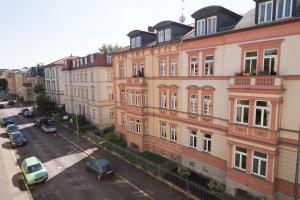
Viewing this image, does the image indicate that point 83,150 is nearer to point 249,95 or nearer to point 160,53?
point 160,53

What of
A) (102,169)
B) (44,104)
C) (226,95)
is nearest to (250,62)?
(226,95)

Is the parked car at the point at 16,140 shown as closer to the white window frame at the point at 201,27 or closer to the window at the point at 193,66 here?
the window at the point at 193,66

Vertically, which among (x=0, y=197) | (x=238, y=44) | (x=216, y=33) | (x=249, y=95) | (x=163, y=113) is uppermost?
(x=216, y=33)

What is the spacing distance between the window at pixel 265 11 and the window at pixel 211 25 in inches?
147

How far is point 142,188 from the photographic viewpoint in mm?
18938

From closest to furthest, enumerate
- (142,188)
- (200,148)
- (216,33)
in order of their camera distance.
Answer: (216,33) < (142,188) < (200,148)

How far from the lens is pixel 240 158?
16562mm

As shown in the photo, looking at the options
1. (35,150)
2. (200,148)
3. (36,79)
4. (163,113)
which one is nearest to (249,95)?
(200,148)

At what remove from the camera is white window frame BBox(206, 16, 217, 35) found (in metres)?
18.4

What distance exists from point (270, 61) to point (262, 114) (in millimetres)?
3826

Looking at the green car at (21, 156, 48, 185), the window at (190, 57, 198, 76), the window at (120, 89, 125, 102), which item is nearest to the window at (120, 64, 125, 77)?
the window at (120, 89, 125, 102)

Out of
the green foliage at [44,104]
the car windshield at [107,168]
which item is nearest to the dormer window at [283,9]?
the car windshield at [107,168]

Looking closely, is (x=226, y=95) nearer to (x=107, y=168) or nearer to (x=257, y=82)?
(x=257, y=82)

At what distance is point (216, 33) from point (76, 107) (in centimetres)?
3690
